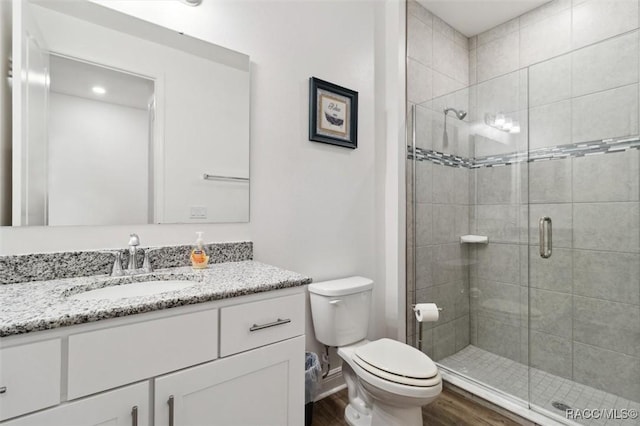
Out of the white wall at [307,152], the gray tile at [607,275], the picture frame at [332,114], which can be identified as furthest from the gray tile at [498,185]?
the picture frame at [332,114]

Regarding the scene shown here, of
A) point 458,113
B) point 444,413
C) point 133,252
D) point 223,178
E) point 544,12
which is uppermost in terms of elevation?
point 544,12

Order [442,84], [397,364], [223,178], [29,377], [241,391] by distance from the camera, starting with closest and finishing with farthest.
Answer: [29,377], [241,391], [397,364], [223,178], [442,84]

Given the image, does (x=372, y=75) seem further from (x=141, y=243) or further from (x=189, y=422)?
(x=189, y=422)

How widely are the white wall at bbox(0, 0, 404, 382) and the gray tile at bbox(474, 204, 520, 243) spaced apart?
67cm

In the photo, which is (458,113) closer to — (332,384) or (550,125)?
(550,125)

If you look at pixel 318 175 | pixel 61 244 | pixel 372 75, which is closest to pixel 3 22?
pixel 61 244

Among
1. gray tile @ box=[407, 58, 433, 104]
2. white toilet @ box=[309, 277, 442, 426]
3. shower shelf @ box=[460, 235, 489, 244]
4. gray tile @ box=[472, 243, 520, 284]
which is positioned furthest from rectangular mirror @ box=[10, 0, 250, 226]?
gray tile @ box=[472, 243, 520, 284]

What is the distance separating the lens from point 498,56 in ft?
8.41

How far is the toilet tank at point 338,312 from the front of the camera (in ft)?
5.50

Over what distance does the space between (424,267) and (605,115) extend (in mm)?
1435

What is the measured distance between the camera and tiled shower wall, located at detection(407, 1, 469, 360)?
2229 millimetres

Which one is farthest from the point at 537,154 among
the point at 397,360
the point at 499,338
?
the point at 397,360

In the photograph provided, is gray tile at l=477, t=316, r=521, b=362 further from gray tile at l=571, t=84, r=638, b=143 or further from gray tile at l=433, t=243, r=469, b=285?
gray tile at l=571, t=84, r=638, b=143

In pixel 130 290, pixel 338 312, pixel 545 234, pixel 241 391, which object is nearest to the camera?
pixel 241 391
